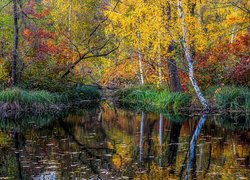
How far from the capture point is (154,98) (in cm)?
2152

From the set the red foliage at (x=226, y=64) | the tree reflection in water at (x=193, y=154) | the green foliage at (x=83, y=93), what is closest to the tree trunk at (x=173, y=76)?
the red foliage at (x=226, y=64)

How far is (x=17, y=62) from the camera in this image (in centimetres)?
2095

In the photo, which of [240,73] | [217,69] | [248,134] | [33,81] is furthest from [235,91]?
[33,81]

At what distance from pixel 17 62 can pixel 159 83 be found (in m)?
7.40

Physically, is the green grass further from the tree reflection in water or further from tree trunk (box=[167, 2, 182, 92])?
the tree reflection in water

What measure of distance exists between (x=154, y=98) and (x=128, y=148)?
1047 cm

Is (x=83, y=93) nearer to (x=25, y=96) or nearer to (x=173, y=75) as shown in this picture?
(x=25, y=96)

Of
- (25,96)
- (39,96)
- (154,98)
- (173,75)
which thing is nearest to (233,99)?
(173,75)

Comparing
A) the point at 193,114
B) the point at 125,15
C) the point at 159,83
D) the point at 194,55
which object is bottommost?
the point at 193,114

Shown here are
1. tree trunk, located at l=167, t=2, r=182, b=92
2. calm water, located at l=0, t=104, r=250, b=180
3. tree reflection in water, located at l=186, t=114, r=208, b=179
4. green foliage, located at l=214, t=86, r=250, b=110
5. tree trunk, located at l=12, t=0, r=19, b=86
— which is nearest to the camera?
tree reflection in water, located at l=186, t=114, r=208, b=179

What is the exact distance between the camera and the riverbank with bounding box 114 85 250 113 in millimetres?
17406

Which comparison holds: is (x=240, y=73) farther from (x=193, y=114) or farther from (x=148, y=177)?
(x=148, y=177)

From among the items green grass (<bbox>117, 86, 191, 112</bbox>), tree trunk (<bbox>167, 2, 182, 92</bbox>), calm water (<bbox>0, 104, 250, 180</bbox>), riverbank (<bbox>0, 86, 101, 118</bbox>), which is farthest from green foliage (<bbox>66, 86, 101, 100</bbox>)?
tree trunk (<bbox>167, 2, 182, 92</bbox>)

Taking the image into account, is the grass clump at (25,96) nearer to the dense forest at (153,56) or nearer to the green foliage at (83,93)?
the dense forest at (153,56)
